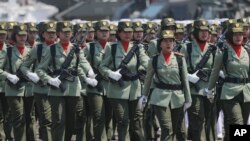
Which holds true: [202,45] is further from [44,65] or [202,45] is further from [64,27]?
[44,65]

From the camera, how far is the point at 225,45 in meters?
14.0

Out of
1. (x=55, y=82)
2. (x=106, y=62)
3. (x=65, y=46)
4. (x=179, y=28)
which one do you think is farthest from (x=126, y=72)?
(x=179, y=28)

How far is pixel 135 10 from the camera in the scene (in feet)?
174

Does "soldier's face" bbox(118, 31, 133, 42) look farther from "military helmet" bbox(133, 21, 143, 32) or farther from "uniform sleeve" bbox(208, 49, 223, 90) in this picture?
"uniform sleeve" bbox(208, 49, 223, 90)

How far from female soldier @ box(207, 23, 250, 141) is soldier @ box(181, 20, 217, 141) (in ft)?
2.47

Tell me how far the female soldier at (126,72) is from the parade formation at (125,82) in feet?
0.05

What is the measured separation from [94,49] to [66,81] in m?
1.34

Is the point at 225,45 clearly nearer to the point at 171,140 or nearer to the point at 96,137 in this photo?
the point at 171,140

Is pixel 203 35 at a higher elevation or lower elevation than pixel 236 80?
higher

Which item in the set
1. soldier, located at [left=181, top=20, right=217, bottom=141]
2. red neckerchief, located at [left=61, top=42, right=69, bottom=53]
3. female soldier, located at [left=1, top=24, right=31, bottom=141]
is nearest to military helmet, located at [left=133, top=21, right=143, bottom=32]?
soldier, located at [left=181, top=20, right=217, bottom=141]

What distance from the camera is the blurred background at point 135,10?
132ft

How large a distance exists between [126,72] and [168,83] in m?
1.40

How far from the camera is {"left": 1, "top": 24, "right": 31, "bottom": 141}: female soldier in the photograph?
15.8 m

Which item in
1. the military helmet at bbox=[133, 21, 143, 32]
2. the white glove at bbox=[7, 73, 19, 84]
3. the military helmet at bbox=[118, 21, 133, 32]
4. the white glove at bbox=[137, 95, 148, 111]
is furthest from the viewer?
the military helmet at bbox=[133, 21, 143, 32]
